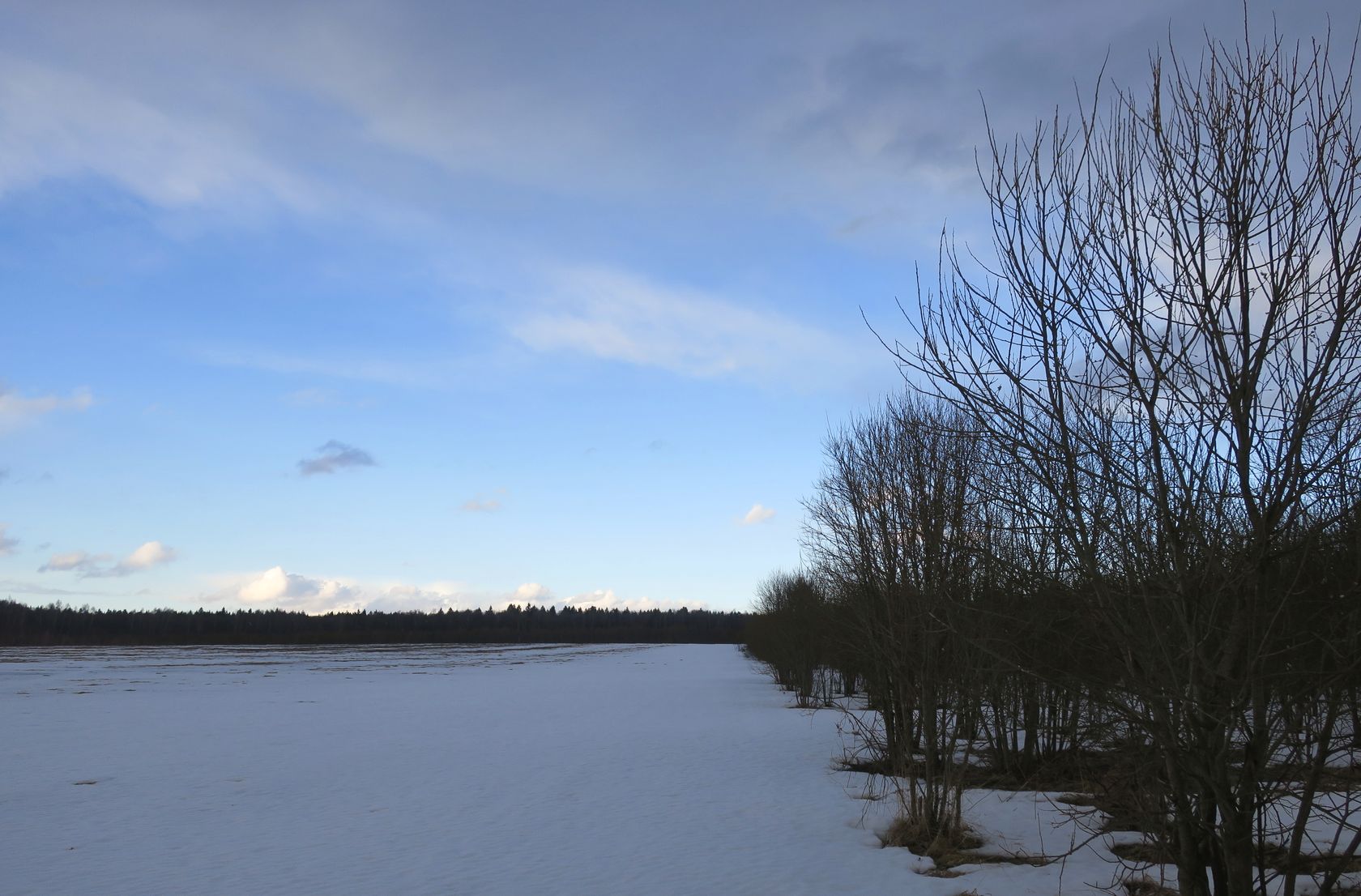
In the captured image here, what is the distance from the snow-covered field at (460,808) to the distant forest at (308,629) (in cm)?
10123

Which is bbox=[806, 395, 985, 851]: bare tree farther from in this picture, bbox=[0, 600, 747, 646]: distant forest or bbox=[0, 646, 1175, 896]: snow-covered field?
bbox=[0, 600, 747, 646]: distant forest

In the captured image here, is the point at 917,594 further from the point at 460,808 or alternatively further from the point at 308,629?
the point at 308,629

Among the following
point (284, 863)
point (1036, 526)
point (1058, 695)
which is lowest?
point (284, 863)

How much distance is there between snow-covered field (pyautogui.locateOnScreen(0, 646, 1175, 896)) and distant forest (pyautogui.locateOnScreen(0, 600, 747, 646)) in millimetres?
101234

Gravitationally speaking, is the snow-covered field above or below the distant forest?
above

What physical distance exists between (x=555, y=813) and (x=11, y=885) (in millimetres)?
6138

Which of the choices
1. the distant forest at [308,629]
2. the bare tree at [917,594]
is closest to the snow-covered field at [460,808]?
the bare tree at [917,594]

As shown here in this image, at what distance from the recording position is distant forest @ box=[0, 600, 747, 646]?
141 meters

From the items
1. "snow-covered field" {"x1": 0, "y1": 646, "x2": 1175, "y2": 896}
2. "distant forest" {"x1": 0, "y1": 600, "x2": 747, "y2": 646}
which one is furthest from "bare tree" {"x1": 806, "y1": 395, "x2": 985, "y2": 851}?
"distant forest" {"x1": 0, "y1": 600, "x2": 747, "y2": 646}

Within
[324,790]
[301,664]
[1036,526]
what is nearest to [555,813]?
[324,790]

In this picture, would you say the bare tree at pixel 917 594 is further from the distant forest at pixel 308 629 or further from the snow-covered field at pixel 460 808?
the distant forest at pixel 308 629

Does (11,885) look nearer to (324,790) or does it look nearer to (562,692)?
(324,790)

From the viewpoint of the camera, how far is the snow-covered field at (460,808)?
359 inches

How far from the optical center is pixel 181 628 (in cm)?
15588
